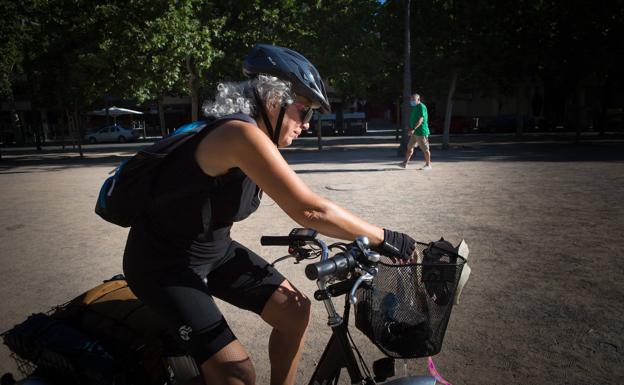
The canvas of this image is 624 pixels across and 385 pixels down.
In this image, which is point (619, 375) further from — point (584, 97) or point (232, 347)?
point (584, 97)

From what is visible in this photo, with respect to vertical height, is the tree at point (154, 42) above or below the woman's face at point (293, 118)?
above

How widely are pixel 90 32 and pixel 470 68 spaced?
16671mm

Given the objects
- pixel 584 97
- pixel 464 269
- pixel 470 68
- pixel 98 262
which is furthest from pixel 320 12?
pixel 584 97

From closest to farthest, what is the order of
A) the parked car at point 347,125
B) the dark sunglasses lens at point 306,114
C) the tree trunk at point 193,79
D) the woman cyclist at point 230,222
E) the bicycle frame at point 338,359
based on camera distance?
the woman cyclist at point 230,222
the bicycle frame at point 338,359
the dark sunglasses lens at point 306,114
the tree trunk at point 193,79
the parked car at point 347,125

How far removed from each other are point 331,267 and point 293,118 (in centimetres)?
71

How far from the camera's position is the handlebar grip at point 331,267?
1.49 metres

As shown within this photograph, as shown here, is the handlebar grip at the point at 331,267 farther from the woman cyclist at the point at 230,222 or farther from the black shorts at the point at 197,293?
the black shorts at the point at 197,293

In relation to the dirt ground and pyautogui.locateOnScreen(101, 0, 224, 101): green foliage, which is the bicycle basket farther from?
pyautogui.locateOnScreen(101, 0, 224, 101): green foliage

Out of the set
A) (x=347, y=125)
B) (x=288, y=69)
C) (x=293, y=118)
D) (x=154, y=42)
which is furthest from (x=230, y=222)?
(x=347, y=125)

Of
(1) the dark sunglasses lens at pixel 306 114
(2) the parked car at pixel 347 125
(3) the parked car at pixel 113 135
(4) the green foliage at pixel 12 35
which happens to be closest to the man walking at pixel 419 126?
(1) the dark sunglasses lens at pixel 306 114

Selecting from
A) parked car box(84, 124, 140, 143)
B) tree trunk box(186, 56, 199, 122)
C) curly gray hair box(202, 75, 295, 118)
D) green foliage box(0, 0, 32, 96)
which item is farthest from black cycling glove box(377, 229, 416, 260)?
parked car box(84, 124, 140, 143)

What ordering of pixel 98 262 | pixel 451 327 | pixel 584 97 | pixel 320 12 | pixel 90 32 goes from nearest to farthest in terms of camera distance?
1. pixel 451 327
2. pixel 98 262
3. pixel 90 32
4. pixel 320 12
5. pixel 584 97

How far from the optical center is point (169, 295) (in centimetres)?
167

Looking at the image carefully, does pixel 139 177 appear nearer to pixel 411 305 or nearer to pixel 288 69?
pixel 288 69
